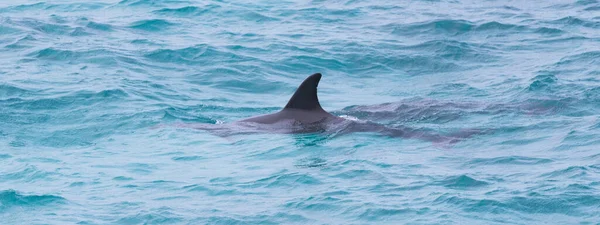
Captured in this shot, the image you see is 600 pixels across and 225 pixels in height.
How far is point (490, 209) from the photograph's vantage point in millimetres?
10719

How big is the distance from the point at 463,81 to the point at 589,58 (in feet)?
10.4

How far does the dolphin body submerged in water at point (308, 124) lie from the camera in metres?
14.7

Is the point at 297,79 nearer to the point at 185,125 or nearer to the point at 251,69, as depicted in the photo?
the point at 251,69

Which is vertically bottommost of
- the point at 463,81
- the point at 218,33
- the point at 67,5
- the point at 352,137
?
the point at 352,137

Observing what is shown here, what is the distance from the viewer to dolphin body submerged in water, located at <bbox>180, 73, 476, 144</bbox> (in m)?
14.7

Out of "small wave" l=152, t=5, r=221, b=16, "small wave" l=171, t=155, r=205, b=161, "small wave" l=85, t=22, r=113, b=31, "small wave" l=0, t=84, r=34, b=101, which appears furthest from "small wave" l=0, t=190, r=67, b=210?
"small wave" l=152, t=5, r=221, b=16

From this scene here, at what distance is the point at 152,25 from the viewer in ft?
82.1

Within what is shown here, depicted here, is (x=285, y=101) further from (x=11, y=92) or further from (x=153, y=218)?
(x=153, y=218)

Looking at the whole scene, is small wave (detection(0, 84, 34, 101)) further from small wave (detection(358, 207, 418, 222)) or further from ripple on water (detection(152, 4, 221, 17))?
small wave (detection(358, 207, 418, 222))

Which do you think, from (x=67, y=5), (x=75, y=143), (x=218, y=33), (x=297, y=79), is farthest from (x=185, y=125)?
(x=67, y=5)

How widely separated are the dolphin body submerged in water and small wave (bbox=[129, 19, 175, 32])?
32.0 ft

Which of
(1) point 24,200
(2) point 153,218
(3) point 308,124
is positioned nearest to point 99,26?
(3) point 308,124

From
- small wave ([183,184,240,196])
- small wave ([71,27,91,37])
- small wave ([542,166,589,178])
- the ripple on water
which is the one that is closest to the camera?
small wave ([183,184,240,196])

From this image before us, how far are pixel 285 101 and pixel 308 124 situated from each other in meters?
3.55
